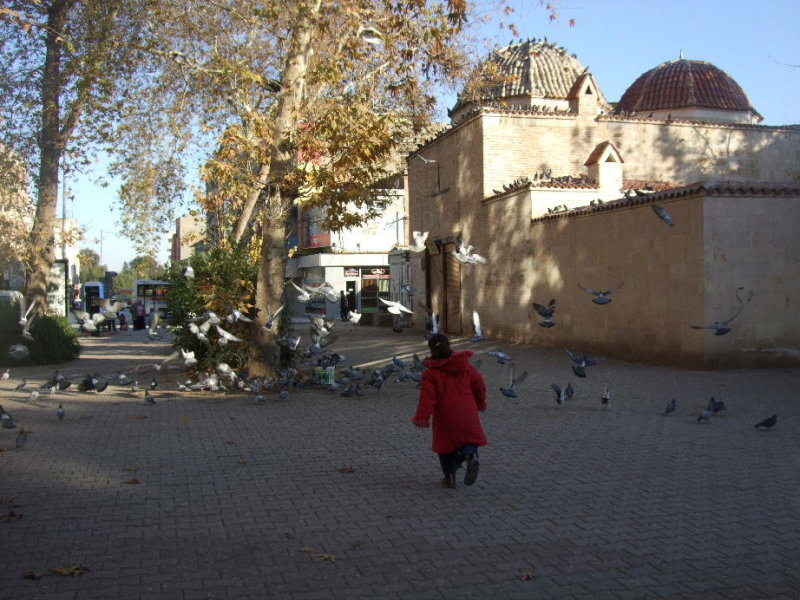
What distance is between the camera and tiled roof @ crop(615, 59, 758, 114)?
1225 inches

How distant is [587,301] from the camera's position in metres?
19.0

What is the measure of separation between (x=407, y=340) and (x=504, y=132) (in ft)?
24.4

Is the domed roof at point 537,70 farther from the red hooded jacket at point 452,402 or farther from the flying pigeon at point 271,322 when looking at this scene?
the red hooded jacket at point 452,402

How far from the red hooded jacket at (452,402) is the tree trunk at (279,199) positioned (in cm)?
727

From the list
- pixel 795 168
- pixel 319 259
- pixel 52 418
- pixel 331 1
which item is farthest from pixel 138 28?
pixel 319 259

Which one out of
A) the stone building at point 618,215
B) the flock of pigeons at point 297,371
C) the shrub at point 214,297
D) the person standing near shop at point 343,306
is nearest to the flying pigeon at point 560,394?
the flock of pigeons at point 297,371

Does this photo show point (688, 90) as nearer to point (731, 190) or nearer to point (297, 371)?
point (731, 190)

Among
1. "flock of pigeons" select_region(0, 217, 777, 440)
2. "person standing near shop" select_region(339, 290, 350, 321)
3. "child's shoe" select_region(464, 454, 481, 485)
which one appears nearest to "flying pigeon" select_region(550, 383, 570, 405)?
"flock of pigeons" select_region(0, 217, 777, 440)

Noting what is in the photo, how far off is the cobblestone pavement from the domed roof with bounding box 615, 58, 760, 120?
22.6 m

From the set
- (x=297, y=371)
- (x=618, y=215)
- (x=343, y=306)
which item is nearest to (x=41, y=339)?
(x=297, y=371)

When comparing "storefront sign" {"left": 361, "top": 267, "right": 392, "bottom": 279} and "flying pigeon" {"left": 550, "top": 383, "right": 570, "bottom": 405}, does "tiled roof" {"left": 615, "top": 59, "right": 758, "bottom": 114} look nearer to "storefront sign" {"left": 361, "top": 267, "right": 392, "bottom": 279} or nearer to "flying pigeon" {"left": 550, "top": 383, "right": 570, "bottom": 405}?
"storefront sign" {"left": 361, "top": 267, "right": 392, "bottom": 279}

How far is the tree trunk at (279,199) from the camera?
43.1ft

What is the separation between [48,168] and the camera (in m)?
19.2

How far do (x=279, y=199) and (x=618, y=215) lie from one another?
8.16 meters
